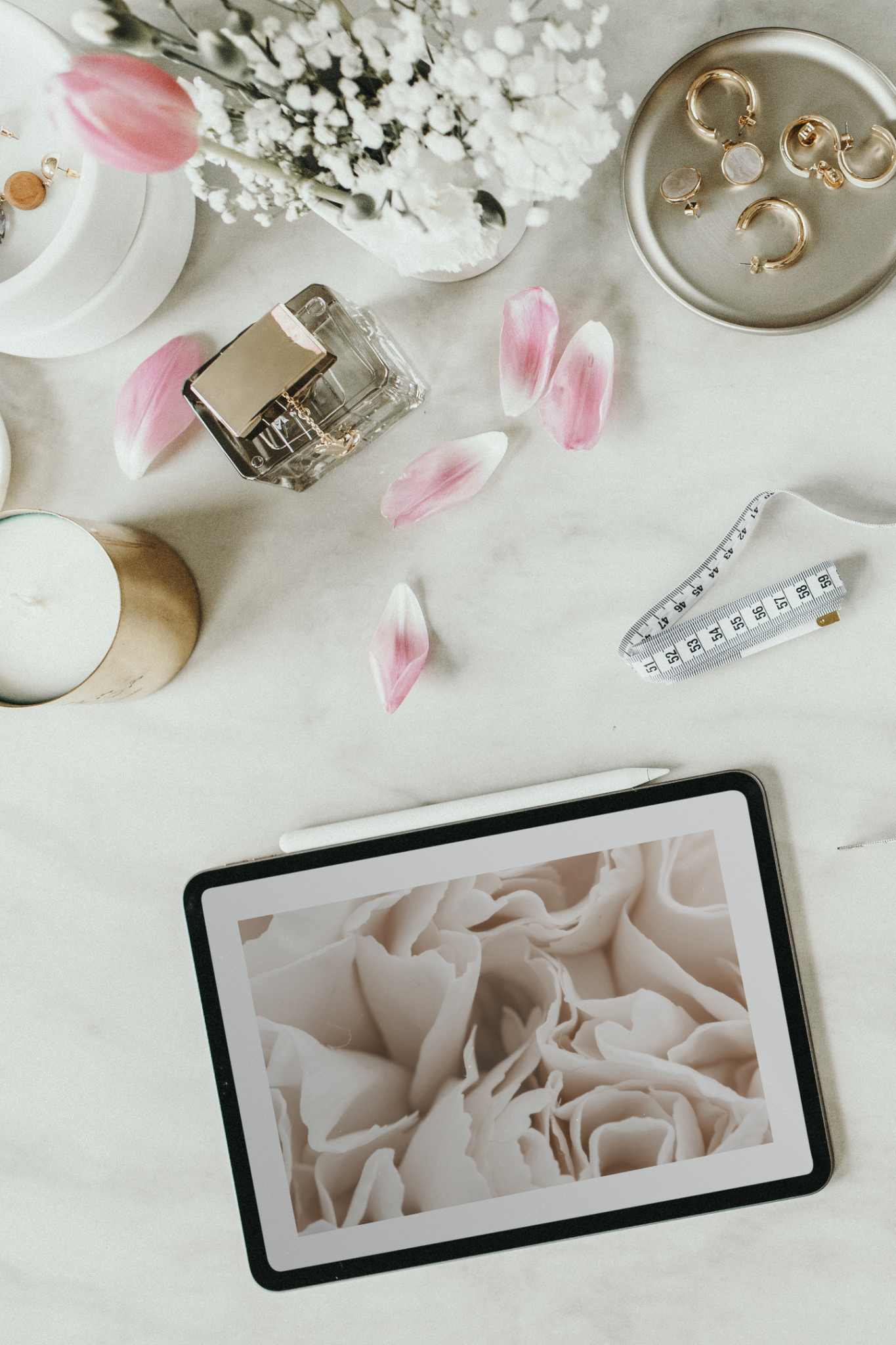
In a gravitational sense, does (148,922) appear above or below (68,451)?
below

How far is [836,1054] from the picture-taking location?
775mm

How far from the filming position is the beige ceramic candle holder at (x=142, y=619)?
667mm

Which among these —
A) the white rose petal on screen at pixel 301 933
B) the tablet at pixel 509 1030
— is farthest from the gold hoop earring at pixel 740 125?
the white rose petal on screen at pixel 301 933

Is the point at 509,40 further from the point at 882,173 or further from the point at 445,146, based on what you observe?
the point at 882,173

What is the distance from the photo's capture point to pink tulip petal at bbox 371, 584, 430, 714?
0.78 m

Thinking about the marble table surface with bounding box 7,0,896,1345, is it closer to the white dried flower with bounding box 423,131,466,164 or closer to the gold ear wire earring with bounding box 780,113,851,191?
the gold ear wire earring with bounding box 780,113,851,191

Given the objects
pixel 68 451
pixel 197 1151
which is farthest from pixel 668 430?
pixel 197 1151

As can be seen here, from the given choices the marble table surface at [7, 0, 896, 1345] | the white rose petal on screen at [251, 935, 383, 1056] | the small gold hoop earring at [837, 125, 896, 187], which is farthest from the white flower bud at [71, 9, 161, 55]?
the white rose petal on screen at [251, 935, 383, 1056]

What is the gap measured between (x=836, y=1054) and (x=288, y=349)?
2.36 ft

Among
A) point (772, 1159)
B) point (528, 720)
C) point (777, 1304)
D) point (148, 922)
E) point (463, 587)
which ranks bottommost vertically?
point (777, 1304)

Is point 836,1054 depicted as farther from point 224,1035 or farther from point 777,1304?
point 224,1035

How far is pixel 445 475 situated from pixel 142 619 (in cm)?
27

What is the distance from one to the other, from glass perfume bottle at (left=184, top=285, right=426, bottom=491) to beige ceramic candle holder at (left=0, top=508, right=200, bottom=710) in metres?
0.10

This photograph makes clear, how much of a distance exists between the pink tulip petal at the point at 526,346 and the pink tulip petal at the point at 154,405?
0.27 metres
